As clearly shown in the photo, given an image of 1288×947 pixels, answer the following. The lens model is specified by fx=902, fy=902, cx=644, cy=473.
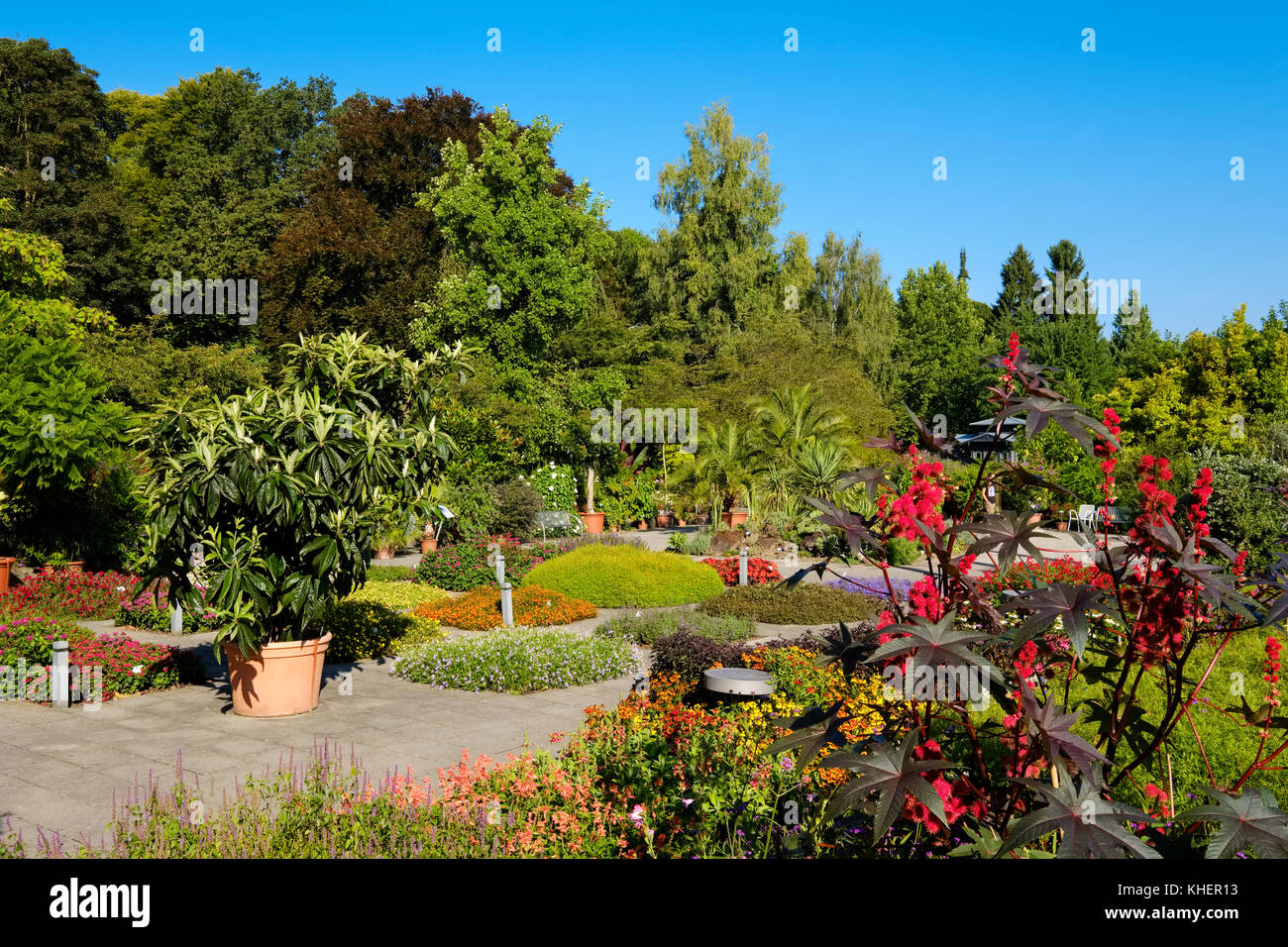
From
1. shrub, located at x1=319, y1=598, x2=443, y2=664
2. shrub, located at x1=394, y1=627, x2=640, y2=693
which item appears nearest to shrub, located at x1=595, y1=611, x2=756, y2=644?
shrub, located at x1=394, y1=627, x2=640, y2=693

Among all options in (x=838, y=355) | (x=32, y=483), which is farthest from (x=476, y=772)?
(x=838, y=355)

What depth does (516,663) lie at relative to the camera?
9.14m

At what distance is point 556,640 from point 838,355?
2387 cm

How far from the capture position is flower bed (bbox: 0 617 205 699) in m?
8.58

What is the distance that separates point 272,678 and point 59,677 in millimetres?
2135

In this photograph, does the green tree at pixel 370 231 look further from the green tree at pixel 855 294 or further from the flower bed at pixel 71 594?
the green tree at pixel 855 294

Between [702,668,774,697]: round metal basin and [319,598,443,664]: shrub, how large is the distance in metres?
5.19

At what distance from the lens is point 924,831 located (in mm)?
3404

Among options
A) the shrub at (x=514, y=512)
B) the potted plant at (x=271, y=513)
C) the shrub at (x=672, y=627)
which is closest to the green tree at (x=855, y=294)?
the shrub at (x=514, y=512)

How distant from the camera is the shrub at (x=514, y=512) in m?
19.4

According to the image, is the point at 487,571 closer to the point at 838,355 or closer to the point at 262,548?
the point at 262,548

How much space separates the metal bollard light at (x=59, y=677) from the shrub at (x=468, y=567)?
6.83 metres
